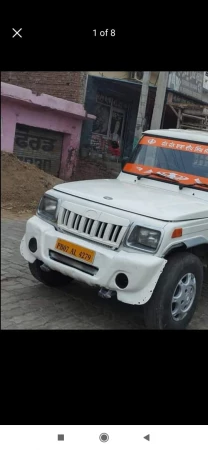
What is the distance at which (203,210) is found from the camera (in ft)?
7.94

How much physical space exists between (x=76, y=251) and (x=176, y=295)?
0.64 m

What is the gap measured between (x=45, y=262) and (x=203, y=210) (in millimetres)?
982

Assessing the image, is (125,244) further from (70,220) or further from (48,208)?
(48,208)

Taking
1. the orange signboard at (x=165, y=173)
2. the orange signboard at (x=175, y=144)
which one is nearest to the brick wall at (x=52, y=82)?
the orange signboard at (x=165, y=173)

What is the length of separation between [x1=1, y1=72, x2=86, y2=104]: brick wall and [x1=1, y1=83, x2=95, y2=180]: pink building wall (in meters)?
0.03

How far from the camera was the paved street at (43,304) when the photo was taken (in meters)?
1.45

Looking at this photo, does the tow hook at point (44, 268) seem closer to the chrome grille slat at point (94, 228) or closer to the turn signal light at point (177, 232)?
the chrome grille slat at point (94, 228)

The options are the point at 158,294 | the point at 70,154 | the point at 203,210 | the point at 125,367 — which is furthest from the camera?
the point at 203,210

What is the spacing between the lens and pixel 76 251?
1946 mm
